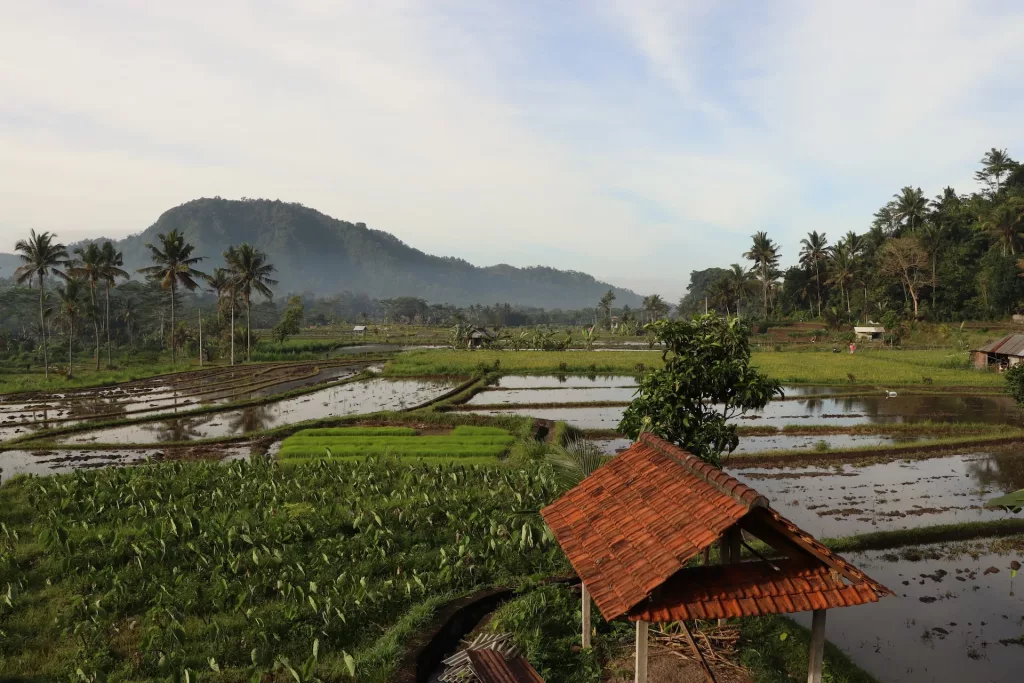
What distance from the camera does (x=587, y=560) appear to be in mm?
6746

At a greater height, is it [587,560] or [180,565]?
[587,560]

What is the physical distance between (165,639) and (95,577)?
2.62 meters

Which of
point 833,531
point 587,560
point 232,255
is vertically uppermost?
point 232,255

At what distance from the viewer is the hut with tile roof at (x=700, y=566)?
5.62 metres

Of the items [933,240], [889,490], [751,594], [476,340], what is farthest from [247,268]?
[933,240]

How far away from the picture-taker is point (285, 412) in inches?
1118

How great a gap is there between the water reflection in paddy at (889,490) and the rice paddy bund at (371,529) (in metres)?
0.09

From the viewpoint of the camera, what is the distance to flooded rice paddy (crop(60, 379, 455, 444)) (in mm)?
23294

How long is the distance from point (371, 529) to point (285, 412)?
18.8 m

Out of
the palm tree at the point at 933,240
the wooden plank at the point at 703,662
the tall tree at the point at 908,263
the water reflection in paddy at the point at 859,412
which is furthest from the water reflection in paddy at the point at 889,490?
the palm tree at the point at 933,240

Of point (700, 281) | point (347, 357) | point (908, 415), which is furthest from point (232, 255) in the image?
point (700, 281)

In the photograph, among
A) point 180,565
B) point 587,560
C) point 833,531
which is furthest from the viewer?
point 833,531

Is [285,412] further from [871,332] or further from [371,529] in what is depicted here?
[871,332]

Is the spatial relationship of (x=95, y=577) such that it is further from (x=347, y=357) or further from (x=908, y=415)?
(x=347, y=357)
